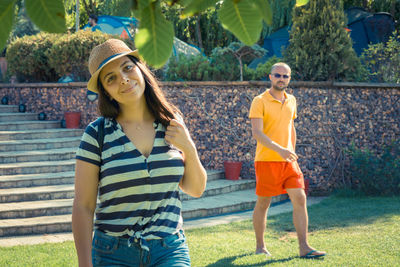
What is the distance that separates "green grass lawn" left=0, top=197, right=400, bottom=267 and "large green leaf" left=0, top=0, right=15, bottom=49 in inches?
167

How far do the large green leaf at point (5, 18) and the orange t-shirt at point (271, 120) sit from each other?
4.26 meters

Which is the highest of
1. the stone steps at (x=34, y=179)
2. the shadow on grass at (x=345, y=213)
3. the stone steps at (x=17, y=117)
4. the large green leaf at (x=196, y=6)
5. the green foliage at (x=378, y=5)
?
the green foliage at (x=378, y=5)

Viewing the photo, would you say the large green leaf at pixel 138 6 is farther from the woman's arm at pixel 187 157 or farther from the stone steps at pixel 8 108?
the stone steps at pixel 8 108

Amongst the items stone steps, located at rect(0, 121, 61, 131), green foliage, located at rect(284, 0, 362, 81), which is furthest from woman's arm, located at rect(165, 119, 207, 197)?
stone steps, located at rect(0, 121, 61, 131)

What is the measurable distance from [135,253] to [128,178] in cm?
32

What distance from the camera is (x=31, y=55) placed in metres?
11.2

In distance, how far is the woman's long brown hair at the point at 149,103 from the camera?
2.41 m

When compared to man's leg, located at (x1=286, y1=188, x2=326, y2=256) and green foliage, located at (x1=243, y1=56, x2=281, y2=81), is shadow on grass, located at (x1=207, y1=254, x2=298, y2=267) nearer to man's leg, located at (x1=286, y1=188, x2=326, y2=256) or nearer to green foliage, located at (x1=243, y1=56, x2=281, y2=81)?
man's leg, located at (x1=286, y1=188, x2=326, y2=256)

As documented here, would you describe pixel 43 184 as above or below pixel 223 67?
below

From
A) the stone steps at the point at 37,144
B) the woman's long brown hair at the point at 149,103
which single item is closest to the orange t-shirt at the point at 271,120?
the woman's long brown hair at the point at 149,103

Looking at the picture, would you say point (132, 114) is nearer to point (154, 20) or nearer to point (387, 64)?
point (154, 20)

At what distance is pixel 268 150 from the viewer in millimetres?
5152

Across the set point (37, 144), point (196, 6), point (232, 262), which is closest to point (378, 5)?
point (37, 144)

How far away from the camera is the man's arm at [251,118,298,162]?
478cm
